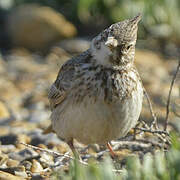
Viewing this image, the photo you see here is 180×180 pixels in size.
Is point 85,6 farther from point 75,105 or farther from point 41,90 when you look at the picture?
point 75,105

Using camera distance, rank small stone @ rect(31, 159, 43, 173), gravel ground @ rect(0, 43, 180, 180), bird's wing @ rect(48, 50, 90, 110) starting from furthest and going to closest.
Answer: gravel ground @ rect(0, 43, 180, 180) < small stone @ rect(31, 159, 43, 173) < bird's wing @ rect(48, 50, 90, 110)

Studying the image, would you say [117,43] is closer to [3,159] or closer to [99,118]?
[99,118]

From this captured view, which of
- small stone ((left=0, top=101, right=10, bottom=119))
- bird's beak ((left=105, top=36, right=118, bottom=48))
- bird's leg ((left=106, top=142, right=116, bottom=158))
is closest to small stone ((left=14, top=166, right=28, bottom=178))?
bird's leg ((left=106, top=142, right=116, bottom=158))

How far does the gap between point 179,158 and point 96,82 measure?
1510mm

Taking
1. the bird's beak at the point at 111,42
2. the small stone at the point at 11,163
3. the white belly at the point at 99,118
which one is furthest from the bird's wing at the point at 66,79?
the small stone at the point at 11,163

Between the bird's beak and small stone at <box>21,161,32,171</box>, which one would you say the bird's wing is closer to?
the bird's beak

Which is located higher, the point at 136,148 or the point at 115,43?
the point at 115,43

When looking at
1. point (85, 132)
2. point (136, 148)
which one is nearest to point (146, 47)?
point (136, 148)

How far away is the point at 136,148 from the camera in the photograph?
6.29 metres

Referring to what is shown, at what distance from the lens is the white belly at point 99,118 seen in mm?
5066

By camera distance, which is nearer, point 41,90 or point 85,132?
point 85,132

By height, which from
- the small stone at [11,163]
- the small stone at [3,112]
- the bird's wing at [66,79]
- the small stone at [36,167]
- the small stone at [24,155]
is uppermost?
the bird's wing at [66,79]

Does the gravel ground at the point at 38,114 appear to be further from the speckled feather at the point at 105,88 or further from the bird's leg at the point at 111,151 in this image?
the speckled feather at the point at 105,88

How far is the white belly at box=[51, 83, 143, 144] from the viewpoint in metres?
5.07
